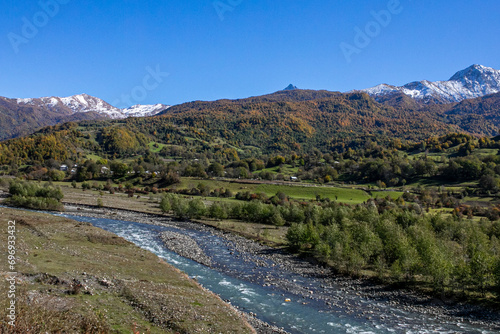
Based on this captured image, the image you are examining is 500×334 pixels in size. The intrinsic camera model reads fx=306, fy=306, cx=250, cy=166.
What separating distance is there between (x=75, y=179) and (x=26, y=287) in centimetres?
14991

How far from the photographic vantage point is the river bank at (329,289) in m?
31.3

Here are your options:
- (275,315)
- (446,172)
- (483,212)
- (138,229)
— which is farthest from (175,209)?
(446,172)

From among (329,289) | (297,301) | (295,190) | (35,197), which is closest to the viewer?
(297,301)

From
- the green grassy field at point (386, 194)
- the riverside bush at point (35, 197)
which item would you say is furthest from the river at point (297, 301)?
the green grassy field at point (386, 194)

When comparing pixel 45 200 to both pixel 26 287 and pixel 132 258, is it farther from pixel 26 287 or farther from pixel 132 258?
pixel 26 287

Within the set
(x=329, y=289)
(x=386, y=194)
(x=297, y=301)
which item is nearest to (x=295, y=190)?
(x=386, y=194)

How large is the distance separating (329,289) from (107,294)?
25.2m

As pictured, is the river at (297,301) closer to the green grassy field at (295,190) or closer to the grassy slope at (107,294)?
the grassy slope at (107,294)

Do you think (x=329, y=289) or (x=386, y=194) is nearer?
(x=329, y=289)

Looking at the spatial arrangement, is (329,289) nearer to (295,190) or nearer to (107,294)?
(107,294)

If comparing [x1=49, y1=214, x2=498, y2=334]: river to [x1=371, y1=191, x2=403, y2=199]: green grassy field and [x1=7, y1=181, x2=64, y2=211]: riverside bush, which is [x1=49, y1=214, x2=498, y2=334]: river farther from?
[x1=371, y1=191, x2=403, y2=199]: green grassy field

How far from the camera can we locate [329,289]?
3769 cm

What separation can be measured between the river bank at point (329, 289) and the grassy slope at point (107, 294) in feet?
33.2

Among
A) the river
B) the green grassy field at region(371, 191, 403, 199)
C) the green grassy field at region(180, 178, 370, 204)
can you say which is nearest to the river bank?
the river
